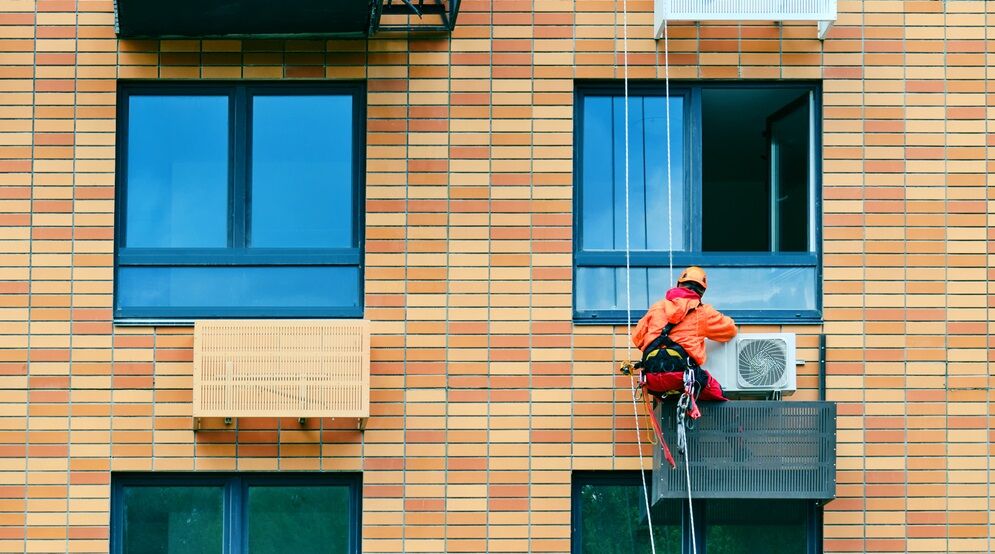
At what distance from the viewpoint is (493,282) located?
10992 millimetres

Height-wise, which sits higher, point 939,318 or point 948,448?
point 939,318

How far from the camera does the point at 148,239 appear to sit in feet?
36.6

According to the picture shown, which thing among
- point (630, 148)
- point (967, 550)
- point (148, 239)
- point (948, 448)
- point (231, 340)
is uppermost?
point (630, 148)

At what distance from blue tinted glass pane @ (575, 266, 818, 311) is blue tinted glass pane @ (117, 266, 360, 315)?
71.4 inches

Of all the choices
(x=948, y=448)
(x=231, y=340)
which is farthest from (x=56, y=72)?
(x=948, y=448)

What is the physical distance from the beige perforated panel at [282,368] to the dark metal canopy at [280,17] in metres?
2.23

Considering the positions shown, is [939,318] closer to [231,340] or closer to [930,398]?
[930,398]

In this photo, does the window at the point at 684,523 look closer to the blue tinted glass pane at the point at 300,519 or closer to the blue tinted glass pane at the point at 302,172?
the blue tinted glass pane at the point at 300,519

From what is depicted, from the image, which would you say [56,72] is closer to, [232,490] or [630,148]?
[232,490]

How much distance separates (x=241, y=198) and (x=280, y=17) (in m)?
1.42

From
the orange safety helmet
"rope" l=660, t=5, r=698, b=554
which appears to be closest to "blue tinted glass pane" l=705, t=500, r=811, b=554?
"rope" l=660, t=5, r=698, b=554

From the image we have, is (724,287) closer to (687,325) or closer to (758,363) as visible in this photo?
(758,363)

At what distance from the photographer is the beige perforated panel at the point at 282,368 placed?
10539 millimetres

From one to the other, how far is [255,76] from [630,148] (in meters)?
2.94
